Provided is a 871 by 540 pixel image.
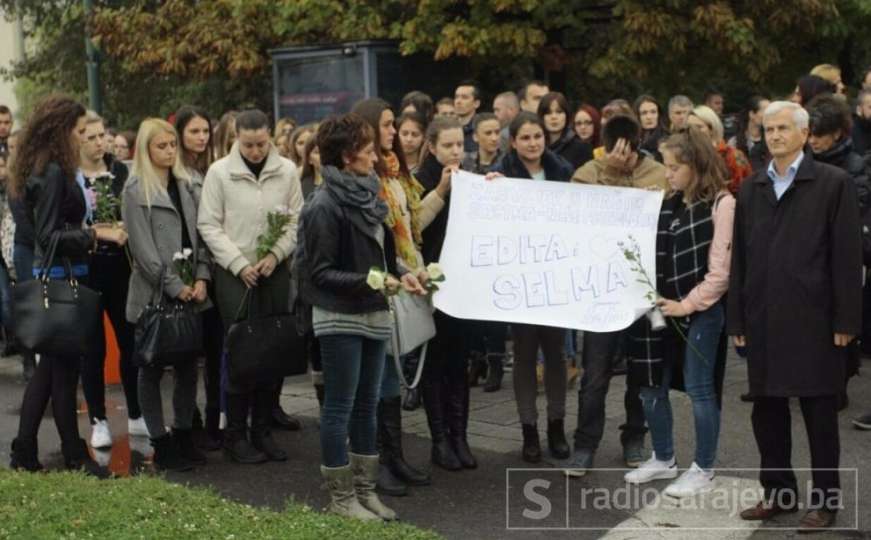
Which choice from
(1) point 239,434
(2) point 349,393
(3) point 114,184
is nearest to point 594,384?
(2) point 349,393

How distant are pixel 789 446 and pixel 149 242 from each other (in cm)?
365

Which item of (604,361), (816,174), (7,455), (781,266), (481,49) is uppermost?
(481,49)

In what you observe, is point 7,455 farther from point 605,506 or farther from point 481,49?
point 481,49

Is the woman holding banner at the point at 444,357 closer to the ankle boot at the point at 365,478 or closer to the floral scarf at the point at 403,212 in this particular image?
the floral scarf at the point at 403,212

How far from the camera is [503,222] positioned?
7926 mm

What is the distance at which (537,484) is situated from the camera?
7.61 meters

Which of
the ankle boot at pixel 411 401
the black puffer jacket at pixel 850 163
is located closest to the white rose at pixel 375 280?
the ankle boot at pixel 411 401

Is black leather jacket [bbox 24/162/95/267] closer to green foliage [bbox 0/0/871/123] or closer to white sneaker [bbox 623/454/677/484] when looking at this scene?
white sneaker [bbox 623/454/677/484]

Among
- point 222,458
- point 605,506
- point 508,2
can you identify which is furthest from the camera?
point 508,2

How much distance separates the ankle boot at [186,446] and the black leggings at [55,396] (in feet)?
1.86

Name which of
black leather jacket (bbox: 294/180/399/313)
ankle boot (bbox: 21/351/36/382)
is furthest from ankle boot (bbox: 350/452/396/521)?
ankle boot (bbox: 21/351/36/382)

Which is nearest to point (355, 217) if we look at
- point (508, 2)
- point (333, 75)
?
point (508, 2)

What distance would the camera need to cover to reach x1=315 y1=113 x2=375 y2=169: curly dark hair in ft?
22.4

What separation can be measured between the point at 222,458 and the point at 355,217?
7.43 ft
